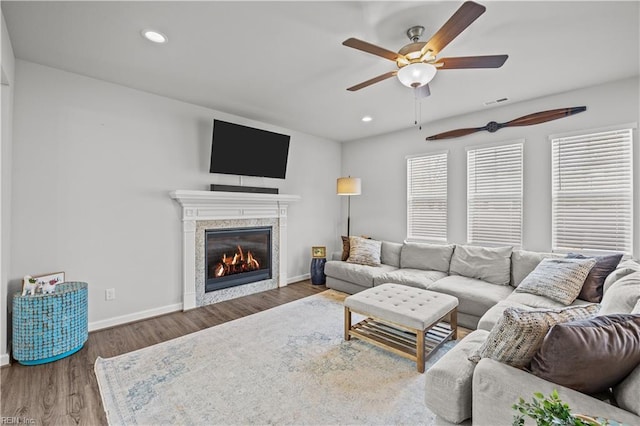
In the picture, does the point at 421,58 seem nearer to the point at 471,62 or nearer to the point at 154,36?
the point at 471,62

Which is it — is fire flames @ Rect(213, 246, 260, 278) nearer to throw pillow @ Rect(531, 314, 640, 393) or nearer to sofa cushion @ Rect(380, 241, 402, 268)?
sofa cushion @ Rect(380, 241, 402, 268)

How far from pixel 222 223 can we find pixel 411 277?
2656mm

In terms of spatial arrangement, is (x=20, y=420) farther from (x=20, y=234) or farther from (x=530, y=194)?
(x=530, y=194)

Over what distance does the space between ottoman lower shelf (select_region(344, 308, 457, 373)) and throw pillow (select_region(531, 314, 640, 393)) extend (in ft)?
3.95

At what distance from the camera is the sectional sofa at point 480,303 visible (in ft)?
3.80

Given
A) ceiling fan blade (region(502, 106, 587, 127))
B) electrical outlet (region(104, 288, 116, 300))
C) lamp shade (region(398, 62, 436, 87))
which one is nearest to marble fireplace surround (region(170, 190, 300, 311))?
electrical outlet (region(104, 288, 116, 300))

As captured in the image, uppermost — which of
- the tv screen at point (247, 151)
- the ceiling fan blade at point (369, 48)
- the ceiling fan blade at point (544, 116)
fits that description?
the ceiling fan blade at point (544, 116)

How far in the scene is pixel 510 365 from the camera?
1319mm

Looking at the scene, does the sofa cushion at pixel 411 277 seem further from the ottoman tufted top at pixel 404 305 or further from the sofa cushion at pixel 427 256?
the ottoman tufted top at pixel 404 305

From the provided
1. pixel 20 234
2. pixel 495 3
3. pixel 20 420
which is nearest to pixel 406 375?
pixel 20 420

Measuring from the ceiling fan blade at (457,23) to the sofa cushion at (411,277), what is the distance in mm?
2540

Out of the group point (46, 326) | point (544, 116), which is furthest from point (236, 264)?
point (544, 116)

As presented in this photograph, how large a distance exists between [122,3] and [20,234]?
2256mm

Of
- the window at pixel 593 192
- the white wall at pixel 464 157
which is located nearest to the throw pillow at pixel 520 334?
the window at pixel 593 192
